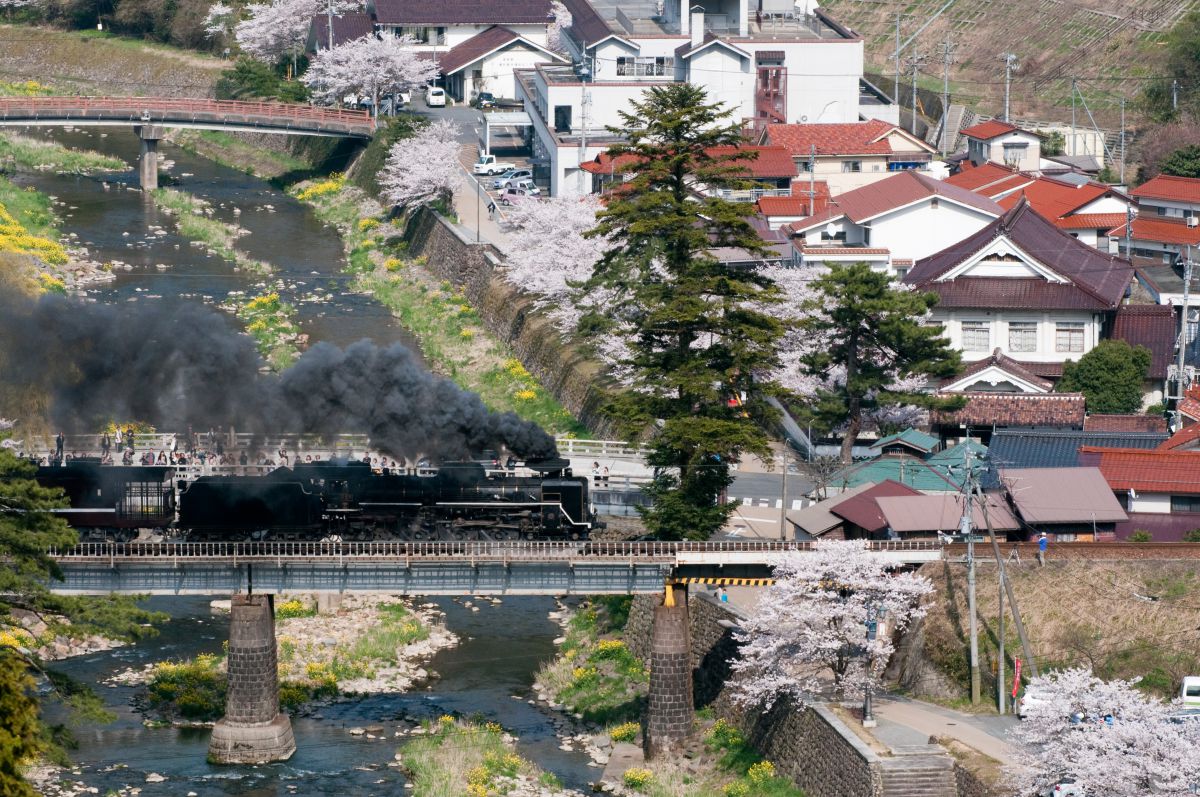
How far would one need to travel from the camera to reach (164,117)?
5037 inches

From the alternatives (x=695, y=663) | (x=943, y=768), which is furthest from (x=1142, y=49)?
(x=943, y=768)

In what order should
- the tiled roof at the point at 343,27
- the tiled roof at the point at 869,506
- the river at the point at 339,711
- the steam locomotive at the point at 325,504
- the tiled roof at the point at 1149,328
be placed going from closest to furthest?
the river at the point at 339,711 → the steam locomotive at the point at 325,504 → the tiled roof at the point at 869,506 → the tiled roof at the point at 1149,328 → the tiled roof at the point at 343,27

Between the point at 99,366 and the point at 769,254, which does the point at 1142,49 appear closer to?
the point at 769,254

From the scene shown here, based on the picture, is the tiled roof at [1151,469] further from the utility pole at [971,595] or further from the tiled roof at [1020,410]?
the tiled roof at [1020,410]

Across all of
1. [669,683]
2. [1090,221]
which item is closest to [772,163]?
[1090,221]

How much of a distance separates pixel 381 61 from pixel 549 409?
49.3 metres

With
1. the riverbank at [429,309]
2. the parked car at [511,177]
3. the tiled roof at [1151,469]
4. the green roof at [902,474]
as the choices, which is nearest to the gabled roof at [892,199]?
the riverbank at [429,309]

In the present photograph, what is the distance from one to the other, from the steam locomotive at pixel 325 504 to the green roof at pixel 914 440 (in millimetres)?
14066

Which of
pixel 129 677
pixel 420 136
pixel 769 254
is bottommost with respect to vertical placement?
pixel 129 677

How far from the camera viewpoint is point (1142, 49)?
417ft

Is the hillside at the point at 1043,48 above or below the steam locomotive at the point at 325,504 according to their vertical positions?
above

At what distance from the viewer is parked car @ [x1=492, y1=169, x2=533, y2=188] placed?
114 m

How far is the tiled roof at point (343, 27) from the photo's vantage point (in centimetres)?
13600

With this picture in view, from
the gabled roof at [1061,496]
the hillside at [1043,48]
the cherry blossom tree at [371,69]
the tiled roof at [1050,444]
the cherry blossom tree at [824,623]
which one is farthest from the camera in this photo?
the cherry blossom tree at [371,69]
